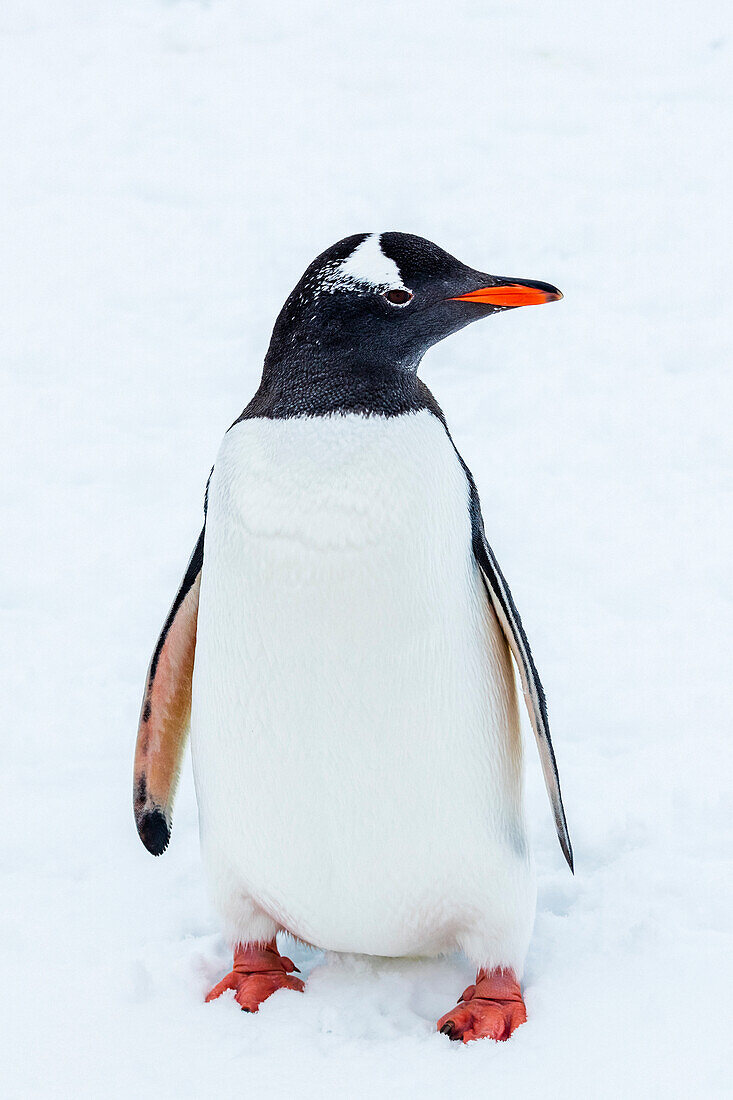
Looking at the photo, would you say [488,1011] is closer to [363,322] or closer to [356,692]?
[356,692]

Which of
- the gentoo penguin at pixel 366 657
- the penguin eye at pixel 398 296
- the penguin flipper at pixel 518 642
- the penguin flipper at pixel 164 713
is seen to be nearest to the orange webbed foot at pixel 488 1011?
the gentoo penguin at pixel 366 657

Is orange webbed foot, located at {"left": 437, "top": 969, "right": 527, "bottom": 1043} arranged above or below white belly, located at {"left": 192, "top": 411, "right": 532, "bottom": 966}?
below

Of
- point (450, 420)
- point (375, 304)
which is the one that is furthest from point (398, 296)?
point (450, 420)

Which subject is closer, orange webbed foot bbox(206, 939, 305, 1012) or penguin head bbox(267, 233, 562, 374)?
penguin head bbox(267, 233, 562, 374)

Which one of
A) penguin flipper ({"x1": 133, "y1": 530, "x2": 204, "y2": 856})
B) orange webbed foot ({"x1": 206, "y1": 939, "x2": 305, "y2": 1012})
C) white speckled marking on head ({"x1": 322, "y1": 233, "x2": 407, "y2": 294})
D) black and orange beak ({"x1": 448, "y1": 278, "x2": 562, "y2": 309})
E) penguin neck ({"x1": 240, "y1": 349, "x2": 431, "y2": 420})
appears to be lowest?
orange webbed foot ({"x1": 206, "y1": 939, "x2": 305, "y2": 1012})

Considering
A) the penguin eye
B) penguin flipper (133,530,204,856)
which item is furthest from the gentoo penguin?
penguin flipper (133,530,204,856)

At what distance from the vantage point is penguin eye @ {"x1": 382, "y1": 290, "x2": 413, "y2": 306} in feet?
4.51

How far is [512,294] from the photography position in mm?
1457

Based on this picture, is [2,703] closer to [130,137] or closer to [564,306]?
[564,306]

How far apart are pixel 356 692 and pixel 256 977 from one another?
47 centimetres

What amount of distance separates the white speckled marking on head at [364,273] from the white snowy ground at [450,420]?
2.99 feet

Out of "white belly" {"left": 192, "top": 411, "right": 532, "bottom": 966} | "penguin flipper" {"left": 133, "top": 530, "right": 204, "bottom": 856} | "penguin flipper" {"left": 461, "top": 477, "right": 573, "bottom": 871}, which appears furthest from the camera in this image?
"penguin flipper" {"left": 133, "top": 530, "right": 204, "bottom": 856}

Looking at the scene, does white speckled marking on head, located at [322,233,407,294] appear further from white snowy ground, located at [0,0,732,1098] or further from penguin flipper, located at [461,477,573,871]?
white snowy ground, located at [0,0,732,1098]

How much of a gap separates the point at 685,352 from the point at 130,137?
8.53 feet
